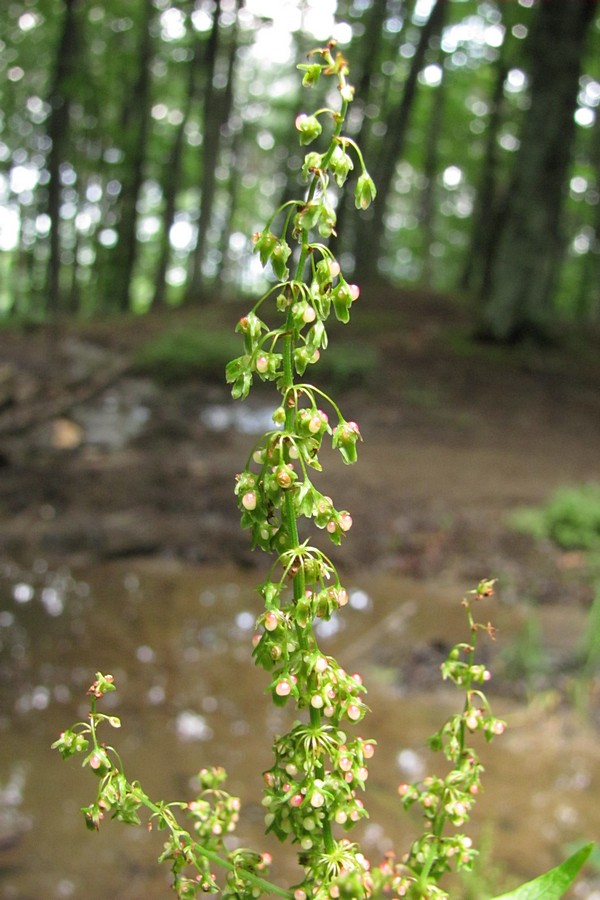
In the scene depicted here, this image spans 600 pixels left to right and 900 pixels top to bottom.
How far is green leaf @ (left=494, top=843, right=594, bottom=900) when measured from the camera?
831 millimetres

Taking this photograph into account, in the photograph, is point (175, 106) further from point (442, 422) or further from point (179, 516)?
point (179, 516)

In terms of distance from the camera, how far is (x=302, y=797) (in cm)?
89

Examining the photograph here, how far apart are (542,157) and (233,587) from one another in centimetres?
911

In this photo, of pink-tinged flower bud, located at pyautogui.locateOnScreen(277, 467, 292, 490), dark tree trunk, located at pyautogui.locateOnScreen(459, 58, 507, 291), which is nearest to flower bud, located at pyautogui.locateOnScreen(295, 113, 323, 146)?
pink-tinged flower bud, located at pyautogui.locateOnScreen(277, 467, 292, 490)

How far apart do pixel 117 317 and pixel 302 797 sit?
16.0 meters

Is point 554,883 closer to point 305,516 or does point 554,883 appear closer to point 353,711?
point 353,711

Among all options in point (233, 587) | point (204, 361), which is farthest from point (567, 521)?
point (204, 361)

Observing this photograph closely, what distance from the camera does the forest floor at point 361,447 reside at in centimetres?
777

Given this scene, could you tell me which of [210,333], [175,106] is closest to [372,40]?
[210,333]

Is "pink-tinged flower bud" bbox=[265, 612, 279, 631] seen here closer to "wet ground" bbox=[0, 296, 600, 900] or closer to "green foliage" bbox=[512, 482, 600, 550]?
"wet ground" bbox=[0, 296, 600, 900]

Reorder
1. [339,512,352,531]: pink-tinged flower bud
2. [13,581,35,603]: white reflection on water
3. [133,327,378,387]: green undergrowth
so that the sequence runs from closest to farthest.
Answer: [339,512,352,531]: pink-tinged flower bud < [13,581,35,603]: white reflection on water < [133,327,378,387]: green undergrowth

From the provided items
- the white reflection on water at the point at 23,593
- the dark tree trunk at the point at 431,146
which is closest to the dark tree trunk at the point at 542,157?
the dark tree trunk at the point at 431,146

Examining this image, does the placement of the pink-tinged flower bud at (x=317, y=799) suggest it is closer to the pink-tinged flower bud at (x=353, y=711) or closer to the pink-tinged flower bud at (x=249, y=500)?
the pink-tinged flower bud at (x=353, y=711)

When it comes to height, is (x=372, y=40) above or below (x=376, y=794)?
above
